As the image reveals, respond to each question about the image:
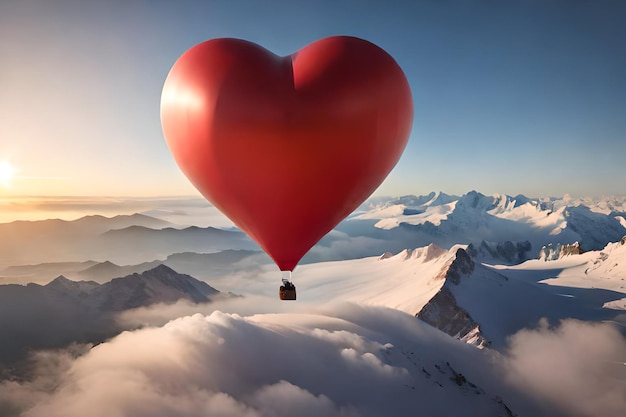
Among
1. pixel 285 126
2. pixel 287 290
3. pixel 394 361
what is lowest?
pixel 394 361

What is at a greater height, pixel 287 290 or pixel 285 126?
pixel 285 126

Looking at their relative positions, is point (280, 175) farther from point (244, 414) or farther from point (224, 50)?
point (244, 414)

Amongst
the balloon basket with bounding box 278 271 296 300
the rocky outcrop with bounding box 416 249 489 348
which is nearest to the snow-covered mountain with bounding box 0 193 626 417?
the rocky outcrop with bounding box 416 249 489 348

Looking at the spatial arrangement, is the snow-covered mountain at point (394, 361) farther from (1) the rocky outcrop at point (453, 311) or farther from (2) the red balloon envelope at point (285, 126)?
(2) the red balloon envelope at point (285, 126)

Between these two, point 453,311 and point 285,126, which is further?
point 453,311

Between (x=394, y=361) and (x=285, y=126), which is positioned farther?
(x=394, y=361)

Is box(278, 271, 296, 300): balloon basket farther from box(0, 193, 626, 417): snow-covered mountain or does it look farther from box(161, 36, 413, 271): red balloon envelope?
box(0, 193, 626, 417): snow-covered mountain

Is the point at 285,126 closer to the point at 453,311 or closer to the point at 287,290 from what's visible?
the point at 287,290

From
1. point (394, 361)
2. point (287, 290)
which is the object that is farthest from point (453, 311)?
point (287, 290)

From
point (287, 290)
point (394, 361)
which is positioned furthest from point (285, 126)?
point (394, 361)

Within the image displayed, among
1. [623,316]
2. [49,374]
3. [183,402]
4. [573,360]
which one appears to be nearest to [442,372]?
[573,360]
